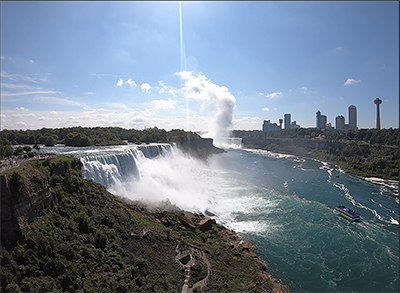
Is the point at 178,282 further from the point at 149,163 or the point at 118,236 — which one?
the point at 149,163

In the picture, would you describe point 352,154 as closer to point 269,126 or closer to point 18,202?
point 18,202

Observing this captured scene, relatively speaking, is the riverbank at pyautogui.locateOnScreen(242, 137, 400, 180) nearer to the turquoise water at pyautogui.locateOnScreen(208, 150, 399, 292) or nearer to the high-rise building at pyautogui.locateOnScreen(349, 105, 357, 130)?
the turquoise water at pyautogui.locateOnScreen(208, 150, 399, 292)

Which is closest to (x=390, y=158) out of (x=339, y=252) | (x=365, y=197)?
(x=365, y=197)

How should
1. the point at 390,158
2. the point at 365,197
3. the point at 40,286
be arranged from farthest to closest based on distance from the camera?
the point at 390,158 < the point at 365,197 < the point at 40,286

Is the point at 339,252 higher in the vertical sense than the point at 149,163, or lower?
lower

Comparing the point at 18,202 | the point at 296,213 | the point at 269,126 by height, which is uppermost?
the point at 269,126

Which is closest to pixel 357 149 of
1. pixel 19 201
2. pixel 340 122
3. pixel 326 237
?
pixel 326 237

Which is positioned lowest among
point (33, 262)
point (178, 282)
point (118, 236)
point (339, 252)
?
point (339, 252)
